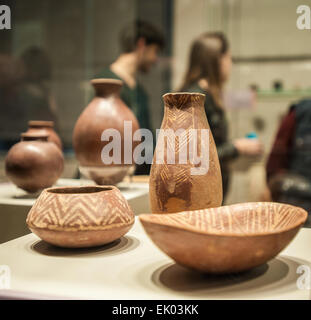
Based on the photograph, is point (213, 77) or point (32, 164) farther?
point (213, 77)

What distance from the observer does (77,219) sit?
2.56 feet

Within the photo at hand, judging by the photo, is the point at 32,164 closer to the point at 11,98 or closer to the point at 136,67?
the point at 11,98

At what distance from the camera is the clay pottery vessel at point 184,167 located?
0.88 metres

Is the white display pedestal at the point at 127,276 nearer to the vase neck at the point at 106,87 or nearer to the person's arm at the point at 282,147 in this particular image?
the vase neck at the point at 106,87

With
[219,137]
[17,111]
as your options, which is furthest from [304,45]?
[17,111]

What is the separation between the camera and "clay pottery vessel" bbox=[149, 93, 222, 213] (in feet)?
2.87

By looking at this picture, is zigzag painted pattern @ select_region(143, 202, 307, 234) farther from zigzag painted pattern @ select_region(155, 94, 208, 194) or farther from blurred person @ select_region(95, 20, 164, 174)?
blurred person @ select_region(95, 20, 164, 174)

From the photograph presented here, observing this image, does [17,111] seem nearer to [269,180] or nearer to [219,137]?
[219,137]

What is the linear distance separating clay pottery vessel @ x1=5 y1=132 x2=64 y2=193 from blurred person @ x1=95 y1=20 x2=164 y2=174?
458mm

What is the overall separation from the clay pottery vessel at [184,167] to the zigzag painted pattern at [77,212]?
0.12 meters

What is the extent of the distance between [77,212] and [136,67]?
1305 millimetres

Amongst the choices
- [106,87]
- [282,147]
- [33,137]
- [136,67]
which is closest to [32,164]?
[33,137]

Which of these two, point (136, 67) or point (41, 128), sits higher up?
point (136, 67)

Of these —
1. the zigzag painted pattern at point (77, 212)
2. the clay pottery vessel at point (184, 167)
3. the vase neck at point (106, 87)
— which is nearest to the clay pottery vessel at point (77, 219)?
the zigzag painted pattern at point (77, 212)
